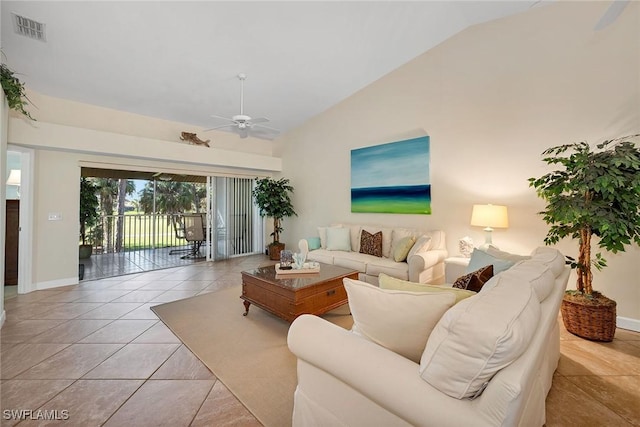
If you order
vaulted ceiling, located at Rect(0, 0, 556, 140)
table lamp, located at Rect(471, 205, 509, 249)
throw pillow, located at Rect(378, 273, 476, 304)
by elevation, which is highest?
vaulted ceiling, located at Rect(0, 0, 556, 140)

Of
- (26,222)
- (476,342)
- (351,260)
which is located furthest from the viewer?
(351,260)

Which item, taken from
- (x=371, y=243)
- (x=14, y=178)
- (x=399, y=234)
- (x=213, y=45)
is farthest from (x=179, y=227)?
(x=399, y=234)

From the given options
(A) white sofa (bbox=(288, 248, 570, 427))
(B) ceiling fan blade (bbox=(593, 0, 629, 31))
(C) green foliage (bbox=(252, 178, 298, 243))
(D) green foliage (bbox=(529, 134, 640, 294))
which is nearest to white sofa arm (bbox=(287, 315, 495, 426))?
(A) white sofa (bbox=(288, 248, 570, 427))

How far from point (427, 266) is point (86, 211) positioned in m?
7.07

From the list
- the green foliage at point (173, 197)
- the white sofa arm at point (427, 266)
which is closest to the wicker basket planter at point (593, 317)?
the white sofa arm at point (427, 266)

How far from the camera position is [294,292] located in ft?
8.45

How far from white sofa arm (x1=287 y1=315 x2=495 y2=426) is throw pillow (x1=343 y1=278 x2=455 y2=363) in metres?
0.09

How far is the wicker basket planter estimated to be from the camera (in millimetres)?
2490

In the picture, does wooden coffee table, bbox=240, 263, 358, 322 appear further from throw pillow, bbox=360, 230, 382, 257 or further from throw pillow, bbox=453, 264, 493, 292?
throw pillow, bbox=453, 264, 493, 292

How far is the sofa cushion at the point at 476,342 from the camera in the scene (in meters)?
0.83

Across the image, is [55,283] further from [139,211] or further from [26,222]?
[139,211]

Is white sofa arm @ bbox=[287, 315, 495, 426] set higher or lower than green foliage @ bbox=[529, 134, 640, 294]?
lower

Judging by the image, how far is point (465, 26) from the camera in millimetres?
3781

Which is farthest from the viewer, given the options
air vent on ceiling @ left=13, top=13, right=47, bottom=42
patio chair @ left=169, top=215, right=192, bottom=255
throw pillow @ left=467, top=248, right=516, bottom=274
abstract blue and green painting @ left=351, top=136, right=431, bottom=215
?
patio chair @ left=169, top=215, right=192, bottom=255
